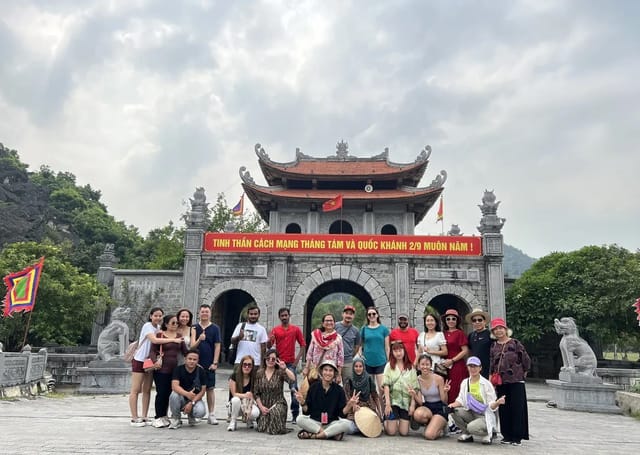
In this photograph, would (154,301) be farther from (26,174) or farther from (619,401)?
(26,174)

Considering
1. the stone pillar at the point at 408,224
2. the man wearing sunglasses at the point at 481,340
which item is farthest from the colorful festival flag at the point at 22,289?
the stone pillar at the point at 408,224

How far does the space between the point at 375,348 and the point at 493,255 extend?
9618mm

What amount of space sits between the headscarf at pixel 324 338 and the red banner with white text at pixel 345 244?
911 centimetres

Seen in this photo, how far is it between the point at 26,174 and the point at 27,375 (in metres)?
43.4

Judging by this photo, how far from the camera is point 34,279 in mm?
11344

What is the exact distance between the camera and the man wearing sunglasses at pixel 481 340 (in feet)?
18.9

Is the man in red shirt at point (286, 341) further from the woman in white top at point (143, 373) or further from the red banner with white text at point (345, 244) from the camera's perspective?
the red banner with white text at point (345, 244)

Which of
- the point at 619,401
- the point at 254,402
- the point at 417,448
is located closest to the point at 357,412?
the point at 417,448

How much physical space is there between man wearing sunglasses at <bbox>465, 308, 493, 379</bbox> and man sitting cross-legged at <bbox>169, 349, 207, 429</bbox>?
354cm

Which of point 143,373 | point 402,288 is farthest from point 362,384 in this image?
point 402,288

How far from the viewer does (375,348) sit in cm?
639

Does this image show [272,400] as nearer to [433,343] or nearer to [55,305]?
[433,343]

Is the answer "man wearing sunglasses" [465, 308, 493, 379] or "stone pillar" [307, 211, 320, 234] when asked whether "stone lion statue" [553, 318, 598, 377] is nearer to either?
"man wearing sunglasses" [465, 308, 493, 379]

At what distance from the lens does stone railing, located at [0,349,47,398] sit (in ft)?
29.7
